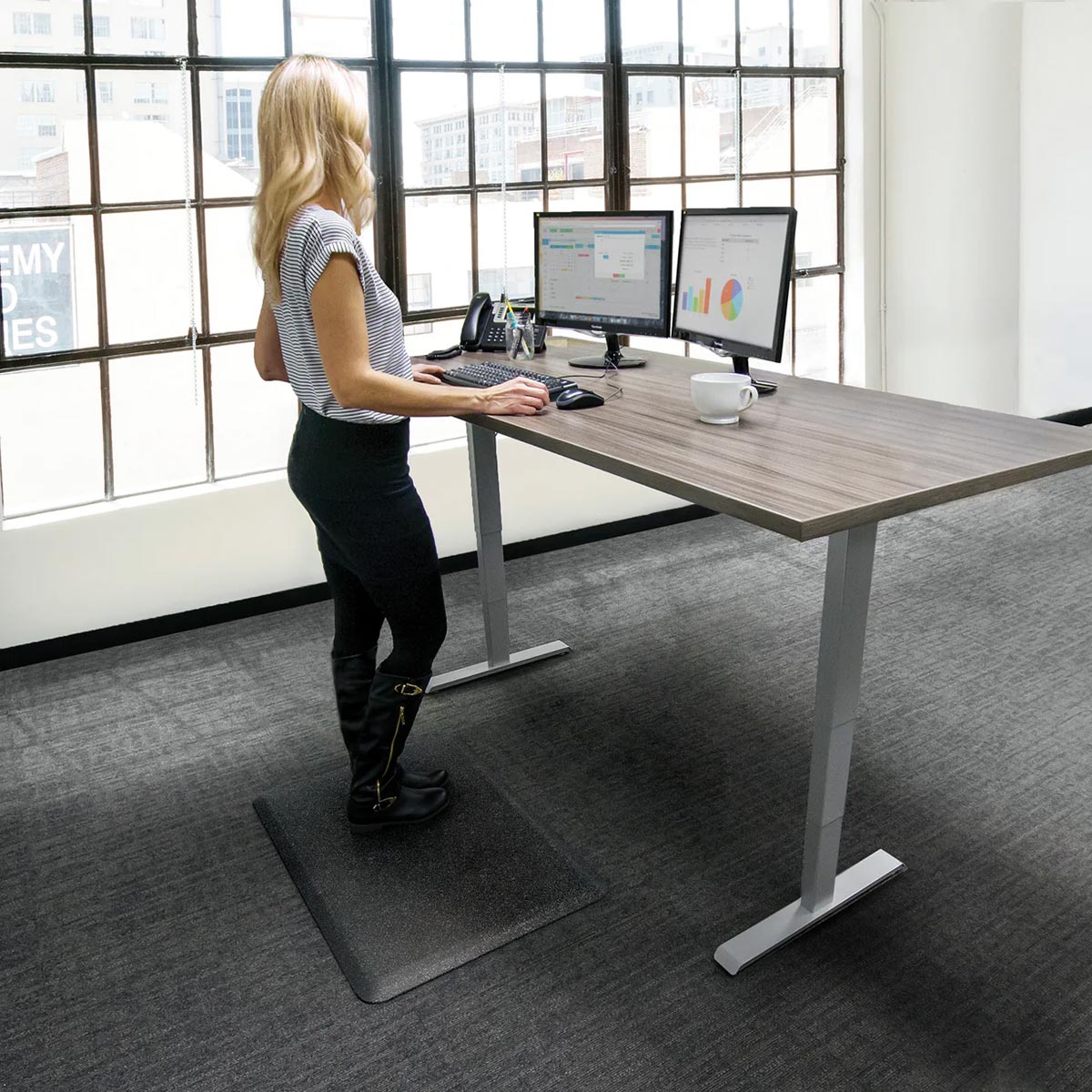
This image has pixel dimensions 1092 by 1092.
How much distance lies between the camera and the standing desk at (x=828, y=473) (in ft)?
5.75

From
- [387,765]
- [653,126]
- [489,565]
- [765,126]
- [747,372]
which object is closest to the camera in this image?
[387,765]

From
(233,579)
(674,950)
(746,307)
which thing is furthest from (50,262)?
(674,950)

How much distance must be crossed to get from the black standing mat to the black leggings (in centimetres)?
40

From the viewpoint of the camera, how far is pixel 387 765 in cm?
232

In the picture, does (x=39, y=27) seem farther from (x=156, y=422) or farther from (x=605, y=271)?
(x=605, y=271)

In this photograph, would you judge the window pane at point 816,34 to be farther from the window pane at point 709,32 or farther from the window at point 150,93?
the window at point 150,93

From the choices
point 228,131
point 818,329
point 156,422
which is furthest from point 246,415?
point 818,329

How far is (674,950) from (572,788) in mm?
617

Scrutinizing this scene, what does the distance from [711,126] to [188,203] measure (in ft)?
7.51

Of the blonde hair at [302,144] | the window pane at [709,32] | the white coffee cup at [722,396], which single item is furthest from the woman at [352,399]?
the window pane at [709,32]

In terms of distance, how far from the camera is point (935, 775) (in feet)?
8.38

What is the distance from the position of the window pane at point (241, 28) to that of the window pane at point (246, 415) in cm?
93

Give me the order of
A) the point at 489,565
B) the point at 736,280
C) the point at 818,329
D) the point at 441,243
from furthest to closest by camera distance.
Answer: the point at 818,329, the point at 441,243, the point at 489,565, the point at 736,280

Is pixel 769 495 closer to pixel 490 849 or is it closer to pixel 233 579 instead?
pixel 490 849
